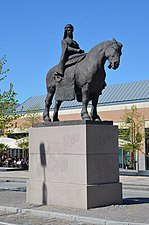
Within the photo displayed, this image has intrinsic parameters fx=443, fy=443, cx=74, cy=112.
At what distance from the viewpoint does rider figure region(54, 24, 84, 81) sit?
14.7 meters

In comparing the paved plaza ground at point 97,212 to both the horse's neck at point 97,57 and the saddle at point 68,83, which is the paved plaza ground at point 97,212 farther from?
the horse's neck at point 97,57

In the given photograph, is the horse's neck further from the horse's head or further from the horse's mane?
the horse's head

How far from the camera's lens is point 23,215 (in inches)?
490

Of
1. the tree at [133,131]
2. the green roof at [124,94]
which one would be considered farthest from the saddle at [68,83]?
the green roof at [124,94]

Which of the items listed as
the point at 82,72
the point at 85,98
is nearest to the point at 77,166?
the point at 85,98

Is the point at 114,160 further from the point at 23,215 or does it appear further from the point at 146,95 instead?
the point at 146,95

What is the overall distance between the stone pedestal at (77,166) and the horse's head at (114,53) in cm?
185

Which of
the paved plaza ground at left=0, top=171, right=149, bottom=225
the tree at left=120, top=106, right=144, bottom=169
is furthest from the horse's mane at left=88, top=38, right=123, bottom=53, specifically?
the tree at left=120, top=106, right=144, bottom=169

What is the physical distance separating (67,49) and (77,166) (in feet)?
13.1

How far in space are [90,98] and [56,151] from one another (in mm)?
2075

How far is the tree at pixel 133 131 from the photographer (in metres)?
36.7

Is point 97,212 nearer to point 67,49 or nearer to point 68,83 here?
point 68,83

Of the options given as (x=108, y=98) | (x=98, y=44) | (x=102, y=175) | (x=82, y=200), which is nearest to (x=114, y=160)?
(x=102, y=175)

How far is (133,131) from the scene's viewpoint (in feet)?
124
